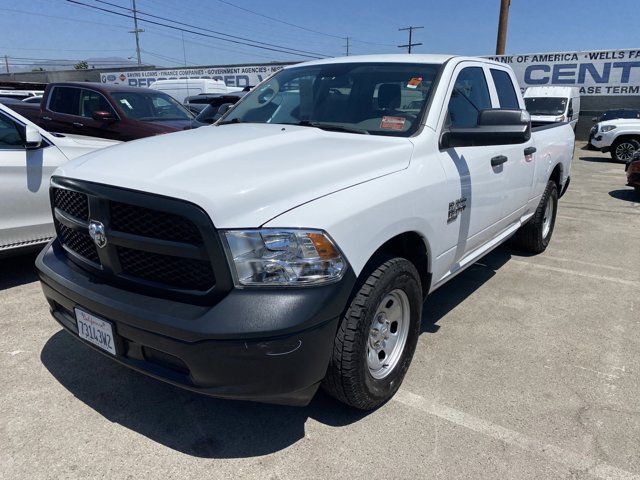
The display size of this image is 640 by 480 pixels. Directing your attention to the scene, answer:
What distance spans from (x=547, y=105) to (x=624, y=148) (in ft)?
12.5

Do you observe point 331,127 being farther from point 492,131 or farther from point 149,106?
point 149,106

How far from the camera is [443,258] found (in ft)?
10.4

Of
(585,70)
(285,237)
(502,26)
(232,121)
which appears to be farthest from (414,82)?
(585,70)

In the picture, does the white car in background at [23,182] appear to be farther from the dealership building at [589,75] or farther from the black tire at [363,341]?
the dealership building at [589,75]

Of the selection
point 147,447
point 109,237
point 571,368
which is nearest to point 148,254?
point 109,237

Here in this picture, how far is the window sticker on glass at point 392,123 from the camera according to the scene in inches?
121

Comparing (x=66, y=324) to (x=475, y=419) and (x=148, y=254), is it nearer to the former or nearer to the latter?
(x=148, y=254)

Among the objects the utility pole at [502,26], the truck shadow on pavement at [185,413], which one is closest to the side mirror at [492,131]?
the truck shadow on pavement at [185,413]

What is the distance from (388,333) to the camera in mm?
2818

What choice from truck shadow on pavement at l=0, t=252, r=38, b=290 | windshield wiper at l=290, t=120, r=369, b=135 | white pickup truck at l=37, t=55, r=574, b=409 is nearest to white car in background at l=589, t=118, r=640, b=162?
white pickup truck at l=37, t=55, r=574, b=409

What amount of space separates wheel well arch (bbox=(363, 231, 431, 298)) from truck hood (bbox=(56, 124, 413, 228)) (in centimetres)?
38

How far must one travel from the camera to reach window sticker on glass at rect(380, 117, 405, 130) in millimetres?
3079

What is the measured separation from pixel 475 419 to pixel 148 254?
1.91 m

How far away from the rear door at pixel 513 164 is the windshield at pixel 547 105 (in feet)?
47.2
